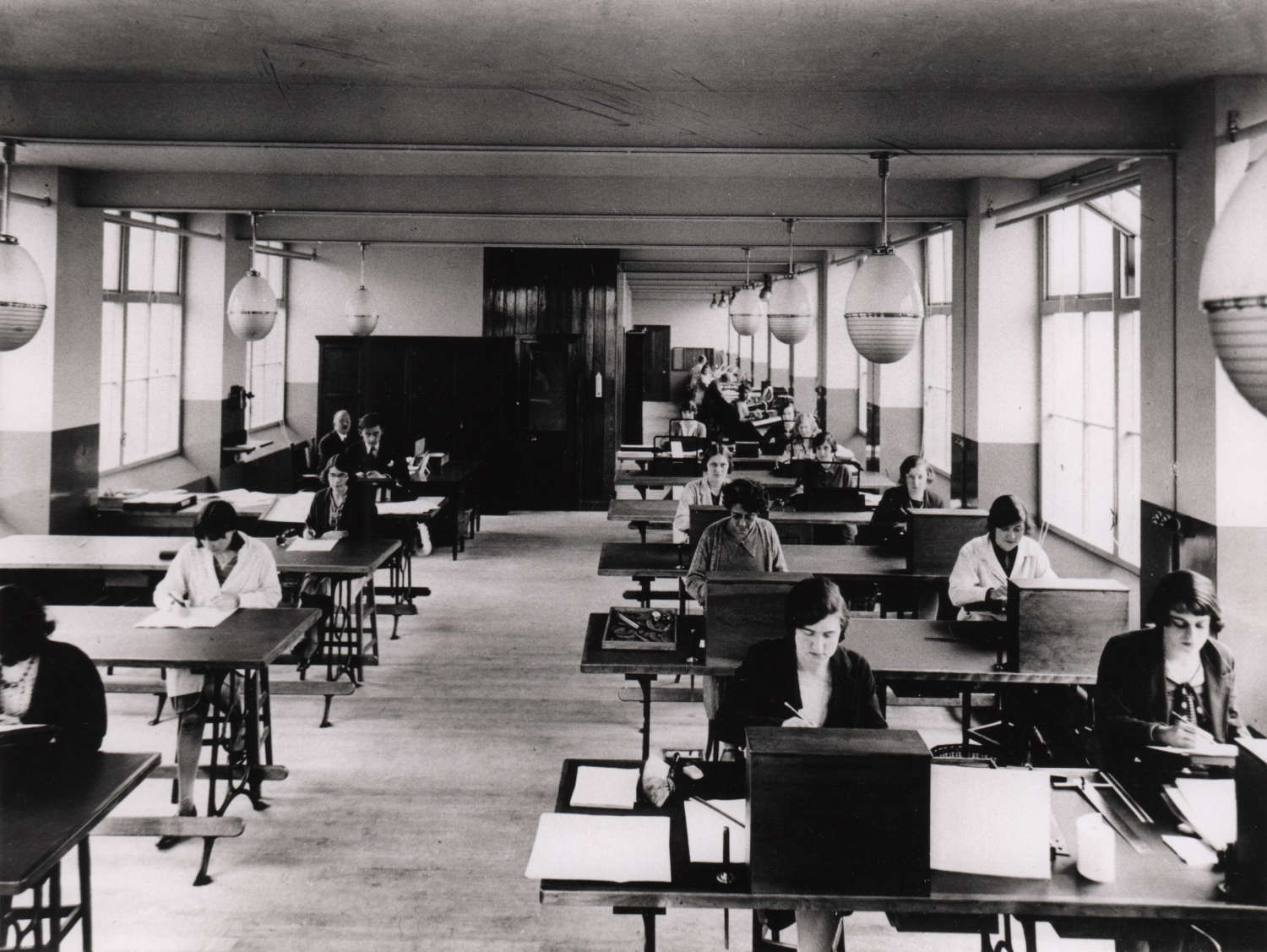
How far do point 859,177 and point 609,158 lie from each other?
192 cm

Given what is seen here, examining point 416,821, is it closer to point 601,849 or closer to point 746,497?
point 746,497

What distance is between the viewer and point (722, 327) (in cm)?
2867

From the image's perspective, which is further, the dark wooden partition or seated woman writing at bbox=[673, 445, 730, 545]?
the dark wooden partition

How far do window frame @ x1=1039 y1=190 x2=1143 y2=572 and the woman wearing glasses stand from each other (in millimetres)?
2119

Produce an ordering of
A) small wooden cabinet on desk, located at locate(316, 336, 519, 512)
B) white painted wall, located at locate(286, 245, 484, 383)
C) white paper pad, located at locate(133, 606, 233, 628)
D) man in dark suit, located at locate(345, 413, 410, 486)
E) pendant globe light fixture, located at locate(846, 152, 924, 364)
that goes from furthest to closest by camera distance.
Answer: white painted wall, located at locate(286, 245, 484, 383)
small wooden cabinet on desk, located at locate(316, 336, 519, 512)
man in dark suit, located at locate(345, 413, 410, 486)
pendant globe light fixture, located at locate(846, 152, 924, 364)
white paper pad, located at locate(133, 606, 233, 628)

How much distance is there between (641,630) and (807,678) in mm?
1140

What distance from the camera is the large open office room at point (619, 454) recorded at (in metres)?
3.67

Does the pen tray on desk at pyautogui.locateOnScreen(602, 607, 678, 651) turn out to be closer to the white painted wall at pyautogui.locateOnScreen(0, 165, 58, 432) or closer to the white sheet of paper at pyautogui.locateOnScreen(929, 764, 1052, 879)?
the white sheet of paper at pyautogui.locateOnScreen(929, 764, 1052, 879)

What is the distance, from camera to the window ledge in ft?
21.2

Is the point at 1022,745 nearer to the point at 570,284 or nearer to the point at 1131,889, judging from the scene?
the point at 1131,889

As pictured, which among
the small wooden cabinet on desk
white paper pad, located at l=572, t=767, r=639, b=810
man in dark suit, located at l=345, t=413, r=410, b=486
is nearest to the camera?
white paper pad, located at l=572, t=767, r=639, b=810

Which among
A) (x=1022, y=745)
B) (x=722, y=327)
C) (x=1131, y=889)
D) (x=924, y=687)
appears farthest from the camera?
(x=722, y=327)

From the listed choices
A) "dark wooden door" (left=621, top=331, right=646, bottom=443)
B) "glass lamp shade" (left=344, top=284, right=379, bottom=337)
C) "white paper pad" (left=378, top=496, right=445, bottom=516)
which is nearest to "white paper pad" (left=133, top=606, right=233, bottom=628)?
"white paper pad" (left=378, top=496, right=445, bottom=516)

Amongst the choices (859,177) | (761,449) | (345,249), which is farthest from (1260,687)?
(345,249)
